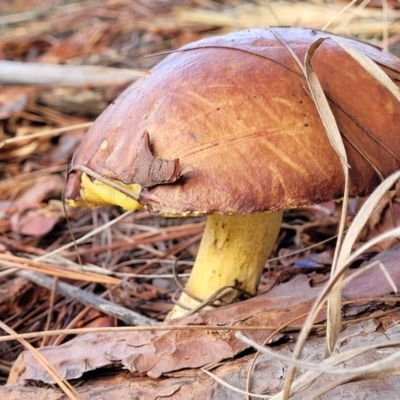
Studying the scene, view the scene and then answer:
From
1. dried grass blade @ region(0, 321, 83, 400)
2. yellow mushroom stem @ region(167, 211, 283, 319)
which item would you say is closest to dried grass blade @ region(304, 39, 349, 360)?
yellow mushroom stem @ region(167, 211, 283, 319)

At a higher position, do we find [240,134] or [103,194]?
[240,134]

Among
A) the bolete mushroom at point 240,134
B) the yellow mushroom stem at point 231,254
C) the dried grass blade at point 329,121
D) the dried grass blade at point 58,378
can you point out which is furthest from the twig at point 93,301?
the dried grass blade at point 329,121

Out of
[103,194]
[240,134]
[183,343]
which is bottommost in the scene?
[183,343]

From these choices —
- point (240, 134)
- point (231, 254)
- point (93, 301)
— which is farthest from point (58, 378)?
point (240, 134)

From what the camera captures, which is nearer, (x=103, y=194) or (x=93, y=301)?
(x=103, y=194)

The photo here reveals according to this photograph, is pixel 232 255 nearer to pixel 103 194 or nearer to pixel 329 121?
pixel 103 194

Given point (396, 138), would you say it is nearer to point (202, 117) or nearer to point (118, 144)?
point (202, 117)

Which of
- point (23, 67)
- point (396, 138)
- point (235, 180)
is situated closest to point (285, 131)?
point (235, 180)
